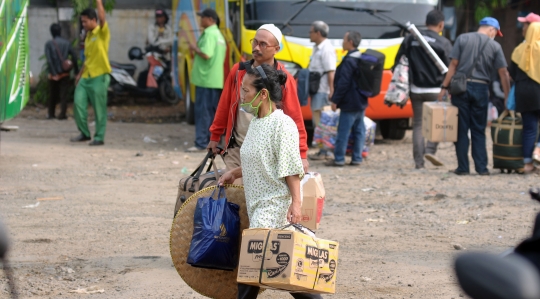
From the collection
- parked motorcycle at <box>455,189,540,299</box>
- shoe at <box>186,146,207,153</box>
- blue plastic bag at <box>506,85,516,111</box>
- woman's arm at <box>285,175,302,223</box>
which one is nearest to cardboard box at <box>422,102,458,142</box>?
blue plastic bag at <box>506,85,516,111</box>

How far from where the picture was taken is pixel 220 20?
507 inches

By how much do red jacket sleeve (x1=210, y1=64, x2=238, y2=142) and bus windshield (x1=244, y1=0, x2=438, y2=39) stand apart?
21.6 ft

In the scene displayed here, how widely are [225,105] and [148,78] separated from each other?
47.1ft

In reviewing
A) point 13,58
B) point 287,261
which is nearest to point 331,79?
point 13,58

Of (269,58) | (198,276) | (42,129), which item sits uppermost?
(269,58)

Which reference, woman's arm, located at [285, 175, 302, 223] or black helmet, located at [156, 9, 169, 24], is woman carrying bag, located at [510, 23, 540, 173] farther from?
black helmet, located at [156, 9, 169, 24]

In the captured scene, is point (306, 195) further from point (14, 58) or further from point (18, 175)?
point (14, 58)

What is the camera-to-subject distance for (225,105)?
516 cm

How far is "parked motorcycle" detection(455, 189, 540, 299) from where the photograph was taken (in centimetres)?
161

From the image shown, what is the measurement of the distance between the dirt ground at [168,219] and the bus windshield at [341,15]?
1852 mm

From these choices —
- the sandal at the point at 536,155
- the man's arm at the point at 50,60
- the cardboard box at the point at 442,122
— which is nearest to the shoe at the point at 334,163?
the cardboard box at the point at 442,122

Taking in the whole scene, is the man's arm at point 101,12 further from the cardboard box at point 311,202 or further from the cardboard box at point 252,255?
the cardboard box at point 252,255

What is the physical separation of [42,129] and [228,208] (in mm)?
11073

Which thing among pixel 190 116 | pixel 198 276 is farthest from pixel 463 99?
pixel 190 116
